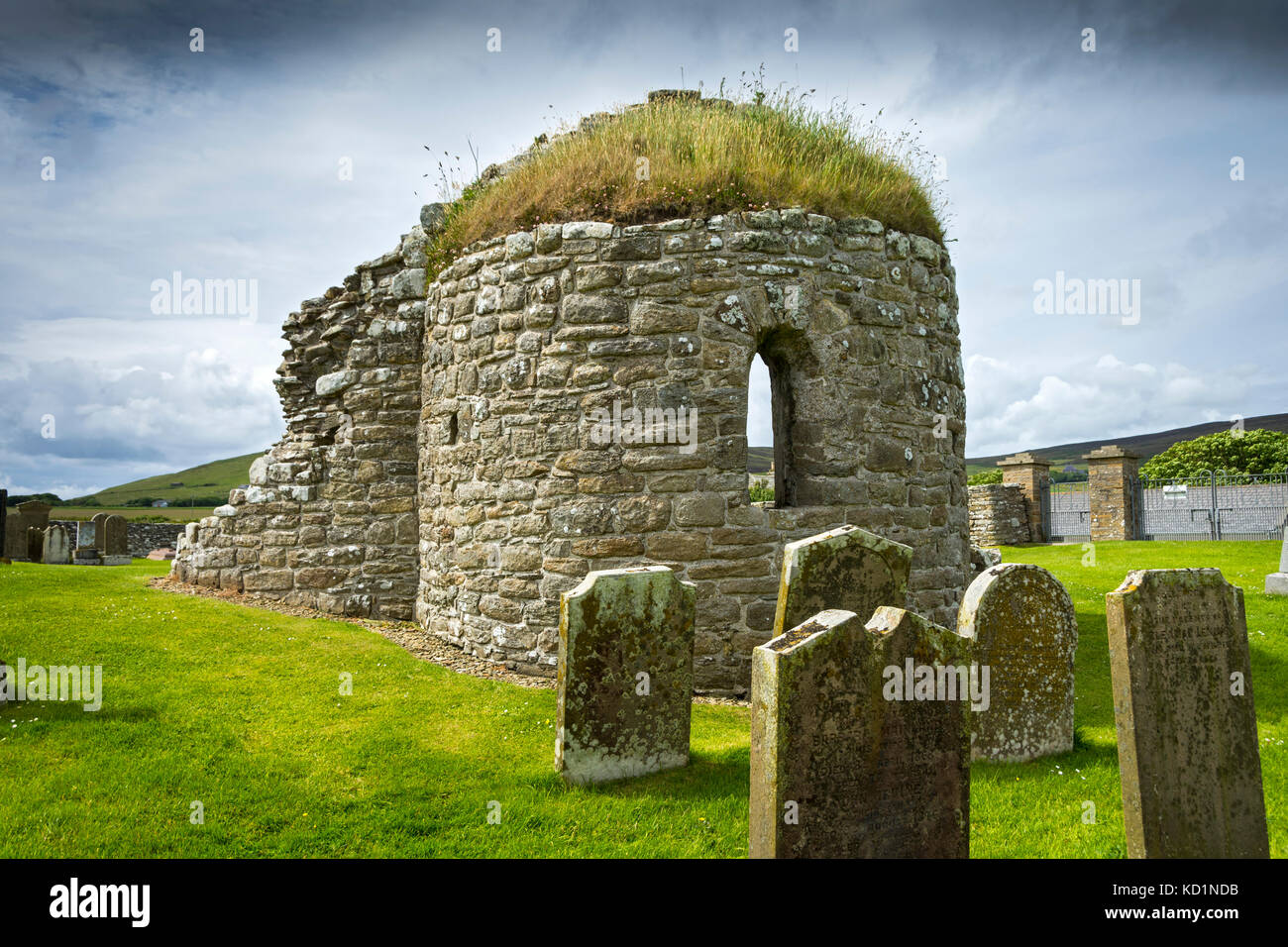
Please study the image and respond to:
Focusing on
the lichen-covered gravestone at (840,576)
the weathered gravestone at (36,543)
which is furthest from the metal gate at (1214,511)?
the weathered gravestone at (36,543)

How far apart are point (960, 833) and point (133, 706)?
5.73m

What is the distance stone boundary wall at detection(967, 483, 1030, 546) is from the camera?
77.8 feet

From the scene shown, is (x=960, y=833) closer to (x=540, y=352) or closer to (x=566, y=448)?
(x=566, y=448)

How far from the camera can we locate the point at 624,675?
4.98 meters

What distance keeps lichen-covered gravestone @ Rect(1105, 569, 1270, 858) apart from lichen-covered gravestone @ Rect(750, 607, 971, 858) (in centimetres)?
79

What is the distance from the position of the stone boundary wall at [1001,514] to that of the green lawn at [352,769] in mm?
16408

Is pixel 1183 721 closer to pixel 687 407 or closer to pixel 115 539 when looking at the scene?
pixel 687 407

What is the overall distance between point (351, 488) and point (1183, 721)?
8.63 meters

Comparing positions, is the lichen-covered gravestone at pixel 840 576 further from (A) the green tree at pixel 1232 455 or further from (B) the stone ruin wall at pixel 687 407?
(A) the green tree at pixel 1232 455

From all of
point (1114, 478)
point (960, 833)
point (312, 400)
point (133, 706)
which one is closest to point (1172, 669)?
point (960, 833)

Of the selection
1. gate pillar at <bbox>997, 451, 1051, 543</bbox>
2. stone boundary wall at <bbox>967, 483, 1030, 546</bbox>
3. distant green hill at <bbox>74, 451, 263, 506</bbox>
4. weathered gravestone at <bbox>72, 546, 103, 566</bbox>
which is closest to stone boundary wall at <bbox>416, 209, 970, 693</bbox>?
weathered gravestone at <bbox>72, 546, 103, 566</bbox>

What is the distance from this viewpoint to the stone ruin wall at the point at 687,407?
7.21 metres

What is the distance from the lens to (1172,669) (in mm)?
3758

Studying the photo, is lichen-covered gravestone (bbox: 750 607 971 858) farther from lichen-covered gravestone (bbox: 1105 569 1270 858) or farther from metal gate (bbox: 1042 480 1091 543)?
metal gate (bbox: 1042 480 1091 543)
